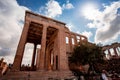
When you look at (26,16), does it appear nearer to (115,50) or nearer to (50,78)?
(50,78)

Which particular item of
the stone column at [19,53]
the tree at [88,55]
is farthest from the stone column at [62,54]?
the stone column at [19,53]

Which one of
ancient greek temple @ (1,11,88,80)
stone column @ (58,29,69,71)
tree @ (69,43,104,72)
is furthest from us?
tree @ (69,43,104,72)

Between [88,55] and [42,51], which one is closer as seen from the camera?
[42,51]

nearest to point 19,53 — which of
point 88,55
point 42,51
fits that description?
point 42,51

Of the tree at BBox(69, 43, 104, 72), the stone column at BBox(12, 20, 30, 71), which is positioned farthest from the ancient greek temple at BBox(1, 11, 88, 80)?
the tree at BBox(69, 43, 104, 72)

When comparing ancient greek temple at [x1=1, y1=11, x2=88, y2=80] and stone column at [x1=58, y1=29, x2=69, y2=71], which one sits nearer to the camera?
ancient greek temple at [x1=1, y1=11, x2=88, y2=80]

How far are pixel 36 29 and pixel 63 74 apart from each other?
10047 millimetres

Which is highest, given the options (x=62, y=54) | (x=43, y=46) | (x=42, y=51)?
(x=43, y=46)

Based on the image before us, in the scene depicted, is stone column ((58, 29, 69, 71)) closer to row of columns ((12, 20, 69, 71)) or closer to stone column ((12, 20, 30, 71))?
row of columns ((12, 20, 69, 71))

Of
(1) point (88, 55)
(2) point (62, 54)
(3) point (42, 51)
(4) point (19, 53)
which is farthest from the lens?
(1) point (88, 55)

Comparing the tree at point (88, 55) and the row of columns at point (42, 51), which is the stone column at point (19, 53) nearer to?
the row of columns at point (42, 51)

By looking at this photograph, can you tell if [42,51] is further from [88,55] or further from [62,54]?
[88,55]

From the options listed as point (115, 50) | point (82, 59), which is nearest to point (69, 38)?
point (82, 59)

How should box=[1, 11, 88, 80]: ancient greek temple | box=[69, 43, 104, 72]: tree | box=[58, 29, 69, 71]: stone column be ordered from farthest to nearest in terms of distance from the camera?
1. box=[69, 43, 104, 72]: tree
2. box=[58, 29, 69, 71]: stone column
3. box=[1, 11, 88, 80]: ancient greek temple
